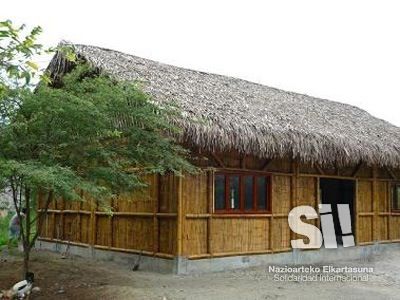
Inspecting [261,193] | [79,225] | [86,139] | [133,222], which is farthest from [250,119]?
[79,225]

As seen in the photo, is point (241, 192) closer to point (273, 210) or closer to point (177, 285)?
point (273, 210)

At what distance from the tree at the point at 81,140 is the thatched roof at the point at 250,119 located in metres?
1.19

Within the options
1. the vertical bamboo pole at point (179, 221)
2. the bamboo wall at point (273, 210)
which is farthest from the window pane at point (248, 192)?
the vertical bamboo pole at point (179, 221)

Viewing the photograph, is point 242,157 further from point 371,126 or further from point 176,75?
point 371,126

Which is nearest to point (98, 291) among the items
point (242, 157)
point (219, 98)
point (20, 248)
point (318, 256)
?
A: point (242, 157)

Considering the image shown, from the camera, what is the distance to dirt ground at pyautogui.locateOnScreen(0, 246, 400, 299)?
7.65m

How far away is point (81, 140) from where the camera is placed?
22.5ft

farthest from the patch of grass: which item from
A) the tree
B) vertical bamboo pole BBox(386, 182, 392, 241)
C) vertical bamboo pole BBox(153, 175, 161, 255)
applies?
vertical bamboo pole BBox(386, 182, 392, 241)

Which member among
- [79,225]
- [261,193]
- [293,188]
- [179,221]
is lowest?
[79,225]

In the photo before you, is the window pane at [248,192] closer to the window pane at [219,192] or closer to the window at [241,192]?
the window at [241,192]

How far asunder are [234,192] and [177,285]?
2.53m

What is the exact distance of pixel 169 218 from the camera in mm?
9289

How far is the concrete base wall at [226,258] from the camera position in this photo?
9.15 m

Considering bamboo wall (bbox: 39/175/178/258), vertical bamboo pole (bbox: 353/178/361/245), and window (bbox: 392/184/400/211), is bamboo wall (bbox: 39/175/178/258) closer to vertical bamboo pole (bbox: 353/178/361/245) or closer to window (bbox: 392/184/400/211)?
vertical bamboo pole (bbox: 353/178/361/245)
